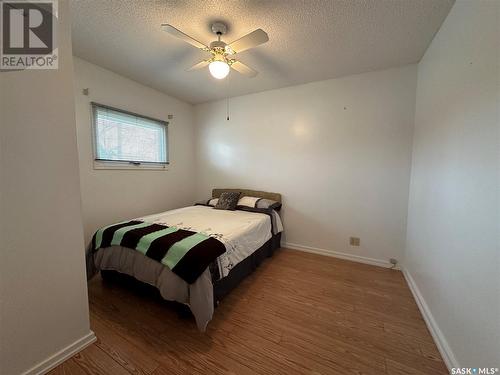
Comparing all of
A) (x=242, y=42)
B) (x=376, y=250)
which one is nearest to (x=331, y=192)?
(x=376, y=250)

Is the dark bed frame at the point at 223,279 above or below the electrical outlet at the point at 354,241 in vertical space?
below

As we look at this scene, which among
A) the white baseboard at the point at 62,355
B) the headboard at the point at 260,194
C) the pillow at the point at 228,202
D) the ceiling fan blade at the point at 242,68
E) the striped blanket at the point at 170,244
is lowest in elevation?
the white baseboard at the point at 62,355

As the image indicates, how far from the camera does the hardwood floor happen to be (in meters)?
1.24

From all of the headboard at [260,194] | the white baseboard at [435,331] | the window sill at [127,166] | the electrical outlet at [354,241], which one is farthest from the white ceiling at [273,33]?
the white baseboard at [435,331]

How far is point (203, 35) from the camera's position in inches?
72.9

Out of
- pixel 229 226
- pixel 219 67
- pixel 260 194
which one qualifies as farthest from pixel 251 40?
pixel 260 194

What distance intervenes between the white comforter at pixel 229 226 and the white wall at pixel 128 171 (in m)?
0.65

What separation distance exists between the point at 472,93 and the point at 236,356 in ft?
7.54

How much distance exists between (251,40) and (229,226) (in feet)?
5.84

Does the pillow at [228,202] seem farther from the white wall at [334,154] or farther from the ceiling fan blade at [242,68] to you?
the ceiling fan blade at [242,68]

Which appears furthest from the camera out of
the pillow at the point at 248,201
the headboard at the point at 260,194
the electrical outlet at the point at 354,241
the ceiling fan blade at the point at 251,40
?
the headboard at the point at 260,194

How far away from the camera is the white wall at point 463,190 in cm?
98

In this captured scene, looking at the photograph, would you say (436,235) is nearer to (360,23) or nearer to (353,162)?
(353,162)

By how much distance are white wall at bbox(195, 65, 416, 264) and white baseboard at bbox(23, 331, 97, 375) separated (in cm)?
256
